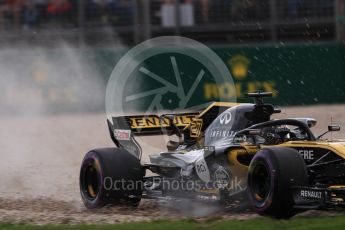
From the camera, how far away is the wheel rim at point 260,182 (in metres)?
7.75

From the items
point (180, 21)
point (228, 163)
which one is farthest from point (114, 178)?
point (180, 21)

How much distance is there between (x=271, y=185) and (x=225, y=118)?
72.9 inches

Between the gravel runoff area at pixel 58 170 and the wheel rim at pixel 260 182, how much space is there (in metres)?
0.40

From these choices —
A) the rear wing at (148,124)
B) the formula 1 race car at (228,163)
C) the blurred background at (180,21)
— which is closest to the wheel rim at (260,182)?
the formula 1 race car at (228,163)

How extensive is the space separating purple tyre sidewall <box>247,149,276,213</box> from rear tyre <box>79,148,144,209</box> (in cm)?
176

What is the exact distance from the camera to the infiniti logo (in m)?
9.15

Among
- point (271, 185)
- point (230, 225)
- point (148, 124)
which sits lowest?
point (230, 225)

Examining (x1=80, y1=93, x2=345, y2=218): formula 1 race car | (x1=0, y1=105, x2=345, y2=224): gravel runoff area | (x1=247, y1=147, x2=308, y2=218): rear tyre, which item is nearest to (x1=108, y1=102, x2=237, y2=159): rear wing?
(x1=80, y1=93, x2=345, y2=218): formula 1 race car

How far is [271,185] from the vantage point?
7.47 meters

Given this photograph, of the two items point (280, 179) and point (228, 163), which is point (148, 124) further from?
point (280, 179)

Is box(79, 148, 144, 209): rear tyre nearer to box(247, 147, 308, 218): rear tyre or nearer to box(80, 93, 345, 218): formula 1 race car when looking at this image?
Result: box(80, 93, 345, 218): formula 1 race car

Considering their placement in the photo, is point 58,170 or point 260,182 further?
point 58,170

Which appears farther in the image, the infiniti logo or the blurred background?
the blurred background

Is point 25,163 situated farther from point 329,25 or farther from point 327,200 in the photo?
point 329,25
